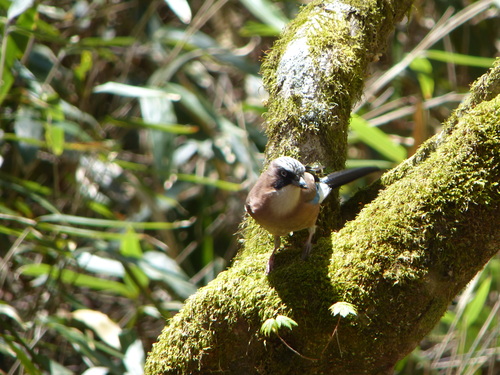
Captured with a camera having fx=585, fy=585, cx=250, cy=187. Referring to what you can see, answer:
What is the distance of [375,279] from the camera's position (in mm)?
1552

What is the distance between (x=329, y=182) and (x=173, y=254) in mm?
2420

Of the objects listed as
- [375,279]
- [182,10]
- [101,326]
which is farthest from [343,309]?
[101,326]

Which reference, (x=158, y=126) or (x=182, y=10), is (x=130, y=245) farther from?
(x=182, y=10)

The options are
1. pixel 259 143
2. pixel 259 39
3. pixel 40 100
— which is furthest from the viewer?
pixel 259 39

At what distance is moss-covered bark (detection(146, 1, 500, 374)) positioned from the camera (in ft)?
4.98

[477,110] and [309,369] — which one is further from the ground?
[477,110]

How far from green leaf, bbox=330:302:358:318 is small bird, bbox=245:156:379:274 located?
390mm

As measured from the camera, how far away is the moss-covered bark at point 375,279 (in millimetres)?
1519

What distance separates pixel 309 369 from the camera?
158 cm

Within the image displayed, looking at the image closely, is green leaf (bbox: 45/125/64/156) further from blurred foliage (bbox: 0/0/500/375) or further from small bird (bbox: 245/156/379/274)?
small bird (bbox: 245/156/379/274)

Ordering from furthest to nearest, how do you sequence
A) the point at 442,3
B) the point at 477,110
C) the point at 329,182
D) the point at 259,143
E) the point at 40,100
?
the point at 442,3
the point at 259,143
the point at 40,100
the point at 329,182
the point at 477,110

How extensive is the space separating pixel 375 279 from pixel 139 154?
388cm

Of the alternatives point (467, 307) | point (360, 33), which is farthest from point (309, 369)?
point (467, 307)

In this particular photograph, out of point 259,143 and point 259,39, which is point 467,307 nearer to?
point 259,143
